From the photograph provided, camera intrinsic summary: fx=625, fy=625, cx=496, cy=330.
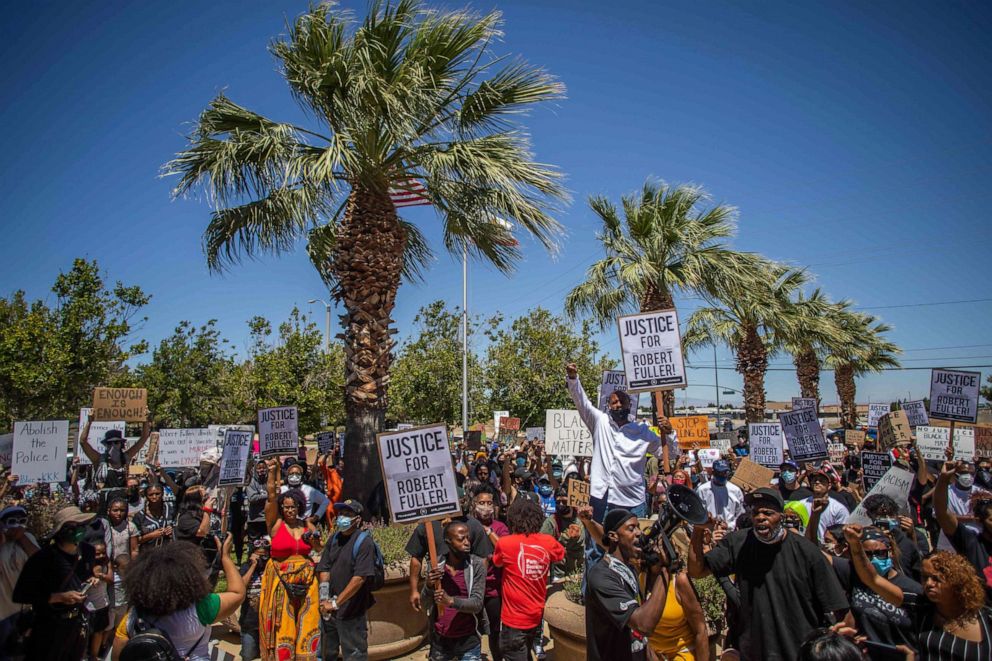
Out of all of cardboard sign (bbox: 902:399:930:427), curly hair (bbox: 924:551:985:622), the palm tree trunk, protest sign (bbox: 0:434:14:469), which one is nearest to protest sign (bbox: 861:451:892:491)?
curly hair (bbox: 924:551:985:622)

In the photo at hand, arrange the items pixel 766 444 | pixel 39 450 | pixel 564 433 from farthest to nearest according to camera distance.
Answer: pixel 766 444 → pixel 564 433 → pixel 39 450

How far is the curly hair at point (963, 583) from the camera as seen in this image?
3.25m

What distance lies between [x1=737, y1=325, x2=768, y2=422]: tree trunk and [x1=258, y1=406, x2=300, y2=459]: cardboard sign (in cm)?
1512

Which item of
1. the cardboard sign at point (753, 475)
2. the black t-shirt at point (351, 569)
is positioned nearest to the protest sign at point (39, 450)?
the black t-shirt at point (351, 569)

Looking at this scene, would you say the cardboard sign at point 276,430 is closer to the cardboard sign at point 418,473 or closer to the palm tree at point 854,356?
the cardboard sign at point 418,473

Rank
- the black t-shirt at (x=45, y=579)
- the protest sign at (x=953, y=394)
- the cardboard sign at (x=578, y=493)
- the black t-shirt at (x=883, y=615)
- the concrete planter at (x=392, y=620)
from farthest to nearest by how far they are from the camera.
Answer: the protest sign at (x=953, y=394) → the cardboard sign at (x=578, y=493) → the concrete planter at (x=392, y=620) → the black t-shirt at (x=45, y=579) → the black t-shirt at (x=883, y=615)

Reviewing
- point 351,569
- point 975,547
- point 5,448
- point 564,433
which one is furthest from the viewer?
point 564,433

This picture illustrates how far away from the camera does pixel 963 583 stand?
3252 mm

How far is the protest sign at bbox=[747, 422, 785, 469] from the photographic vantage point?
1302 centimetres

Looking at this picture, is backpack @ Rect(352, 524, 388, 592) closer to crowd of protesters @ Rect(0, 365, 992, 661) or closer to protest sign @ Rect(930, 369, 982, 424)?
crowd of protesters @ Rect(0, 365, 992, 661)

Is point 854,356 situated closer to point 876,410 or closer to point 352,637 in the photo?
point 876,410

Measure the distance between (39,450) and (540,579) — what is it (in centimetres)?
1027

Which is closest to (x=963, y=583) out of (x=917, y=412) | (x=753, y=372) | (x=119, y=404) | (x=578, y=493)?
(x=578, y=493)

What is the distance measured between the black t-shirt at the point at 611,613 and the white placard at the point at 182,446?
1317 cm
